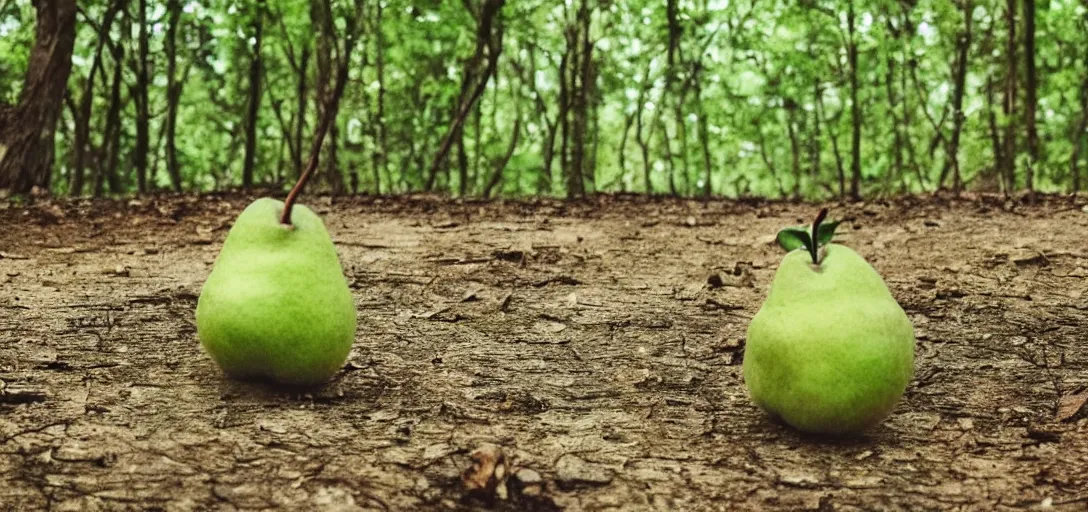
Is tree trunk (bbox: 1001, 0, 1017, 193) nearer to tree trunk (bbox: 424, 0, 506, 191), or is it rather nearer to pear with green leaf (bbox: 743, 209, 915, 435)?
tree trunk (bbox: 424, 0, 506, 191)

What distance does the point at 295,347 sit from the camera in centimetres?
318

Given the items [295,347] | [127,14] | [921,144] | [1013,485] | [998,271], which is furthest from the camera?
[921,144]

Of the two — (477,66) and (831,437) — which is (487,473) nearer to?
Answer: (831,437)

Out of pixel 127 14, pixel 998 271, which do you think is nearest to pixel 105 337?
pixel 998 271

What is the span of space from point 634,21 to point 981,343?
11.6 metres

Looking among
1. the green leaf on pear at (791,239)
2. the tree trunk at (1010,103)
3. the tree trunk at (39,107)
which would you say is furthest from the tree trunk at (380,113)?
the green leaf on pear at (791,239)

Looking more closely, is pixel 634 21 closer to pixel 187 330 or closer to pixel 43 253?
pixel 43 253

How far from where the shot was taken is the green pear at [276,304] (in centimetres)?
314

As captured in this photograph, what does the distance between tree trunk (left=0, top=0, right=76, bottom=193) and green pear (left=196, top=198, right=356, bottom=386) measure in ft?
19.6

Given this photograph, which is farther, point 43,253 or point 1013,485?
point 43,253

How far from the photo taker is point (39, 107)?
8156 mm

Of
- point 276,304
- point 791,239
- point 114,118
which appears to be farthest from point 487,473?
point 114,118

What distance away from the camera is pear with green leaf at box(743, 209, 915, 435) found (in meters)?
2.91

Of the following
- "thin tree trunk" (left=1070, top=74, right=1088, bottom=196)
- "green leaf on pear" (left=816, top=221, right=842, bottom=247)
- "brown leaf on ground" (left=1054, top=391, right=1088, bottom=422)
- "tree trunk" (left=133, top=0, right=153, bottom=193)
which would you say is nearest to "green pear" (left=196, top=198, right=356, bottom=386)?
"green leaf on pear" (left=816, top=221, right=842, bottom=247)
